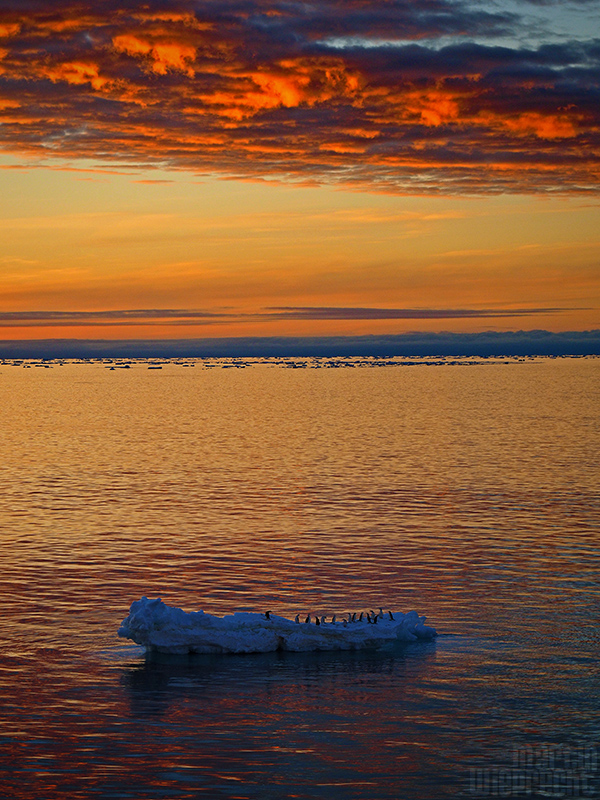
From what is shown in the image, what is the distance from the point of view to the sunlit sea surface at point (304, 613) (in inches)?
769

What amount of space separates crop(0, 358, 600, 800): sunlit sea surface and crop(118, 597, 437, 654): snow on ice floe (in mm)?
420

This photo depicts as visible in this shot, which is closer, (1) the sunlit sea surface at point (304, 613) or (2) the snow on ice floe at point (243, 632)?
(1) the sunlit sea surface at point (304, 613)

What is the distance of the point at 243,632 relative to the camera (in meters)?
26.5

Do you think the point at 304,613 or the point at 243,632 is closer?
the point at 243,632

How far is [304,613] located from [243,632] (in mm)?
4309

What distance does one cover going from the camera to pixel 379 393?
195875mm

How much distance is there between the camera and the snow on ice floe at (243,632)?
1029 inches

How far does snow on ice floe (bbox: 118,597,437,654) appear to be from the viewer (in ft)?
85.8

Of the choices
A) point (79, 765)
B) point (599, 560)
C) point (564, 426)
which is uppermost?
point (564, 426)

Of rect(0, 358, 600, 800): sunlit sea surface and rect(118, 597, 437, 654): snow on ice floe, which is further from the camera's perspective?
rect(118, 597, 437, 654): snow on ice floe

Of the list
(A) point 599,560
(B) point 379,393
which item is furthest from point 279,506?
(B) point 379,393

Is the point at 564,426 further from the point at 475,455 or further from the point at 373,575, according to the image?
the point at 373,575

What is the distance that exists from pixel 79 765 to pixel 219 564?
18.6m

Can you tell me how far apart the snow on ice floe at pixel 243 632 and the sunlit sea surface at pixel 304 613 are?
420 mm
